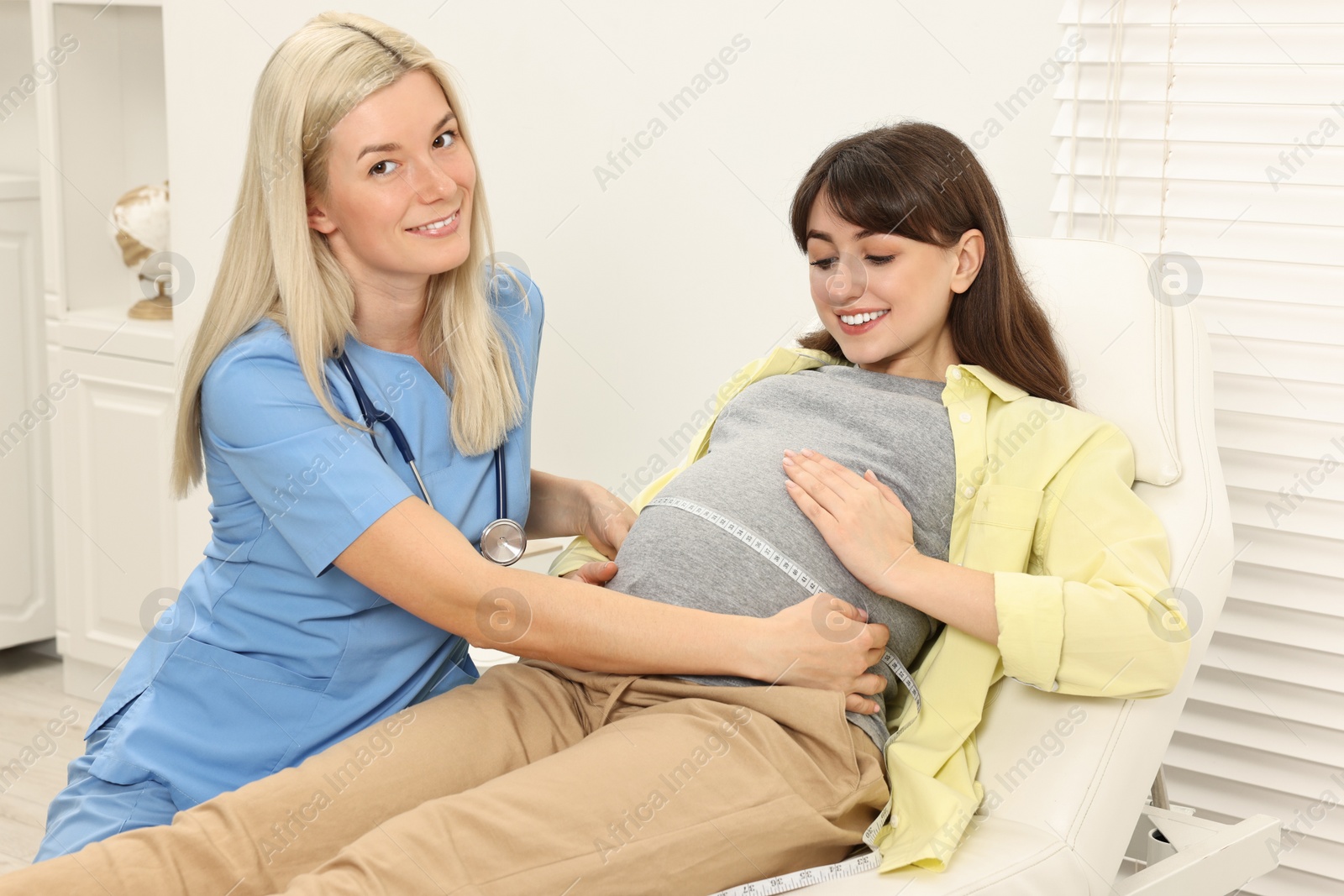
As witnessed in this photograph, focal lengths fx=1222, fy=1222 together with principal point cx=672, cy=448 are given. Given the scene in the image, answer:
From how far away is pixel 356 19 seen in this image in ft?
4.17

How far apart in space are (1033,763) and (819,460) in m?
0.36

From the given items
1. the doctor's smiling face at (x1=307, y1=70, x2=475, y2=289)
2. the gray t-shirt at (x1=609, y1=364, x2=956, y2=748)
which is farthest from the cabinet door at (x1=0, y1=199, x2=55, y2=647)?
the gray t-shirt at (x1=609, y1=364, x2=956, y2=748)

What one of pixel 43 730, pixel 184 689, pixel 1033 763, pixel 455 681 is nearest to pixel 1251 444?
pixel 1033 763

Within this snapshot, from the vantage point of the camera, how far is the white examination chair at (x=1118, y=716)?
1.07 m

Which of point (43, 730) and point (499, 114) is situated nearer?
point (499, 114)

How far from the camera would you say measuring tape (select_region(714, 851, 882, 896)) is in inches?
40.2

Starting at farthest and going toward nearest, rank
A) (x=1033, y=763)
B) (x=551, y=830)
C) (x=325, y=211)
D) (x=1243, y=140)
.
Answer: (x=1243, y=140), (x=325, y=211), (x=1033, y=763), (x=551, y=830)

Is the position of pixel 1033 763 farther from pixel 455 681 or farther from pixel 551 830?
pixel 455 681

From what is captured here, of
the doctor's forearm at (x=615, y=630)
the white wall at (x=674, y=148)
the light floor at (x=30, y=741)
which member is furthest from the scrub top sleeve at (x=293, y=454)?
the light floor at (x=30, y=741)

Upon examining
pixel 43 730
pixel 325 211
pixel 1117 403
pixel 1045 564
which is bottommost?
pixel 43 730

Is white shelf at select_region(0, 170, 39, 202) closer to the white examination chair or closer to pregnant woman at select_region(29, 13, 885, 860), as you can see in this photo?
pregnant woman at select_region(29, 13, 885, 860)

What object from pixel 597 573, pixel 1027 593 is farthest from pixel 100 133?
pixel 1027 593

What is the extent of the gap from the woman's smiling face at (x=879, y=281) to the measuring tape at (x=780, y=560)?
0.87 feet

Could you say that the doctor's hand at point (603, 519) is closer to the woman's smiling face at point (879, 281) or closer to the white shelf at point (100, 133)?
the woman's smiling face at point (879, 281)
